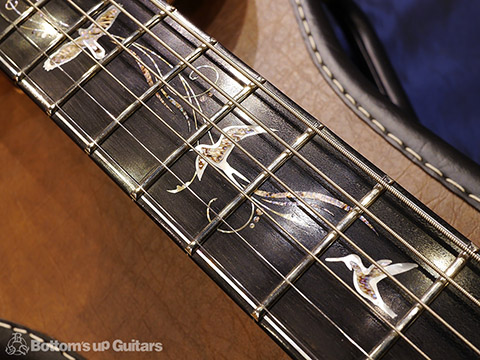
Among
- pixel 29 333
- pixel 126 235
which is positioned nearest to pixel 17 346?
pixel 29 333

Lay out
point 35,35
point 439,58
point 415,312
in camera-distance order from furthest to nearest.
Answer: point 439,58 < point 35,35 < point 415,312

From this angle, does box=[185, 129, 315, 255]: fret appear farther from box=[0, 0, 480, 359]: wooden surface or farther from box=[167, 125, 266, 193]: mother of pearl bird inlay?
box=[0, 0, 480, 359]: wooden surface

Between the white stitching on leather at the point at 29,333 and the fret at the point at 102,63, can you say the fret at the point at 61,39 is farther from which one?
the white stitching on leather at the point at 29,333

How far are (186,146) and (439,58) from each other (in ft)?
2.27

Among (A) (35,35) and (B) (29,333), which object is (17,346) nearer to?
(B) (29,333)

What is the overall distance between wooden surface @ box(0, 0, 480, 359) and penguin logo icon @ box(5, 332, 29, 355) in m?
0.02

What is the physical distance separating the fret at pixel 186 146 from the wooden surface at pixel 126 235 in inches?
6.2

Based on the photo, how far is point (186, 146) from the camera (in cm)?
53

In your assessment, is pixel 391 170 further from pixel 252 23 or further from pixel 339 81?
pixel 252 23

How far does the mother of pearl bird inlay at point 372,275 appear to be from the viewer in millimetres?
438

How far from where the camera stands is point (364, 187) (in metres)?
0.48

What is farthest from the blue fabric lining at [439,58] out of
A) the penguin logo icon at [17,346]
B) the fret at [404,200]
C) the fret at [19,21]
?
the penguin logo icon at [17,346]

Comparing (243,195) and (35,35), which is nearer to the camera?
(243,195)

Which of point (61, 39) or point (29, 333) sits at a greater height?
point (61, 39)
